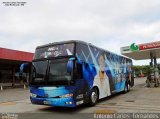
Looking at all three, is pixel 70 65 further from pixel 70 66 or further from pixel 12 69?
pixel 12 69

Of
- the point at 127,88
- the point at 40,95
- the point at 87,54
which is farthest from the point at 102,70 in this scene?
the point at 127,88

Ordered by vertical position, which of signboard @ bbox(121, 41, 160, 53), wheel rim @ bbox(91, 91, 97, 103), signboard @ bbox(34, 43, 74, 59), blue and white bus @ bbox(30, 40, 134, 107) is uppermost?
signboard @ bbox(121, 41, 160, 53)

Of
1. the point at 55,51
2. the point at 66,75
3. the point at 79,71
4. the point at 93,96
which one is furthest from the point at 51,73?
the point at 93,96

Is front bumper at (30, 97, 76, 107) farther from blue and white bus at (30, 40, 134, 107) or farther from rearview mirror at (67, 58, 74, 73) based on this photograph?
rearview mirror at (67, 58, 74, 73)

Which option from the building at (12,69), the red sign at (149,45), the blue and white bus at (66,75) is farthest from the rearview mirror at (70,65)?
the building at (12,69)

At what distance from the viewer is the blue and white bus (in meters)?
9.94

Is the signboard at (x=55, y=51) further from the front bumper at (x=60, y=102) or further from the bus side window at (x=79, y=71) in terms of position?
the front bumper at (x=60, y=102)

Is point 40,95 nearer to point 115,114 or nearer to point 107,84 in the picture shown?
point 115,114

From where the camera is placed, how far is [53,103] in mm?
9984

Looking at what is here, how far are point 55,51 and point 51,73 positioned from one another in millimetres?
1134

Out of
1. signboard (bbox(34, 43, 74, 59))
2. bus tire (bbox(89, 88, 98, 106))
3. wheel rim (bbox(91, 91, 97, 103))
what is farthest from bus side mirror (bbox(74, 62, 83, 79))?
wheel rim (bbox(91, 91, 97, 103))

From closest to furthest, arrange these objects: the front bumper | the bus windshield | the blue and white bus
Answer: the front bumper
the blue and white bus
the bus windshield

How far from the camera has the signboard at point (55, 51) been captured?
10.5m

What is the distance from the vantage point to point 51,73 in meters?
10.3
